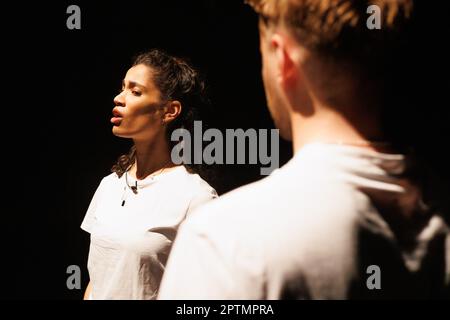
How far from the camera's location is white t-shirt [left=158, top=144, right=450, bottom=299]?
25.6 inches

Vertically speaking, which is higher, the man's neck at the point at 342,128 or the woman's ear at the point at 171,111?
the woman's ear at the point at 171,111

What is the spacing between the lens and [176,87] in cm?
201

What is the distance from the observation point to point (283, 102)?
2.60 feet

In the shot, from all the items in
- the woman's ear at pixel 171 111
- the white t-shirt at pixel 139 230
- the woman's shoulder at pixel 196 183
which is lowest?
the white t-shirt at pixel 139 230

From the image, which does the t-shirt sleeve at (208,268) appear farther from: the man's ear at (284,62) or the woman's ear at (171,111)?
the woman's ear at (171,111)

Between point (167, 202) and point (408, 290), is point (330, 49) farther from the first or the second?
point (167, 202)

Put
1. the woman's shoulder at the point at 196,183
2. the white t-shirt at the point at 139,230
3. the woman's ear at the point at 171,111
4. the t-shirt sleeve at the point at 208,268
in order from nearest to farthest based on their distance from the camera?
the t-shirt sleeve at the point at 208,268, the white t-shirt at the point at 139,230, the woman's shoulder at the point at 196,183, the woman's ear at the point at 171,111

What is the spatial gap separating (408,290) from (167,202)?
1150mm

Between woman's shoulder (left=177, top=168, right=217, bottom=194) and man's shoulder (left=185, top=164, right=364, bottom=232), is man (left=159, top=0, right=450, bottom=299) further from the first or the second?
woman's shoulder (left=177, top=168, right=217, bottom=194)

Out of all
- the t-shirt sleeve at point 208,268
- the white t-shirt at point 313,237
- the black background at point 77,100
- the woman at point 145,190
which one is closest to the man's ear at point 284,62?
→ the white t-shirt at point 313,237

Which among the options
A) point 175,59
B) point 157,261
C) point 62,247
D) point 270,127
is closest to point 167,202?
point 157,261

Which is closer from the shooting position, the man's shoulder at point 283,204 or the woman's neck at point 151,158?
the man's shoulder at point 283,204

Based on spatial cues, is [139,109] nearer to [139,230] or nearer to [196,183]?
[196,183]

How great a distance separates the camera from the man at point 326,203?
657 millimetres
